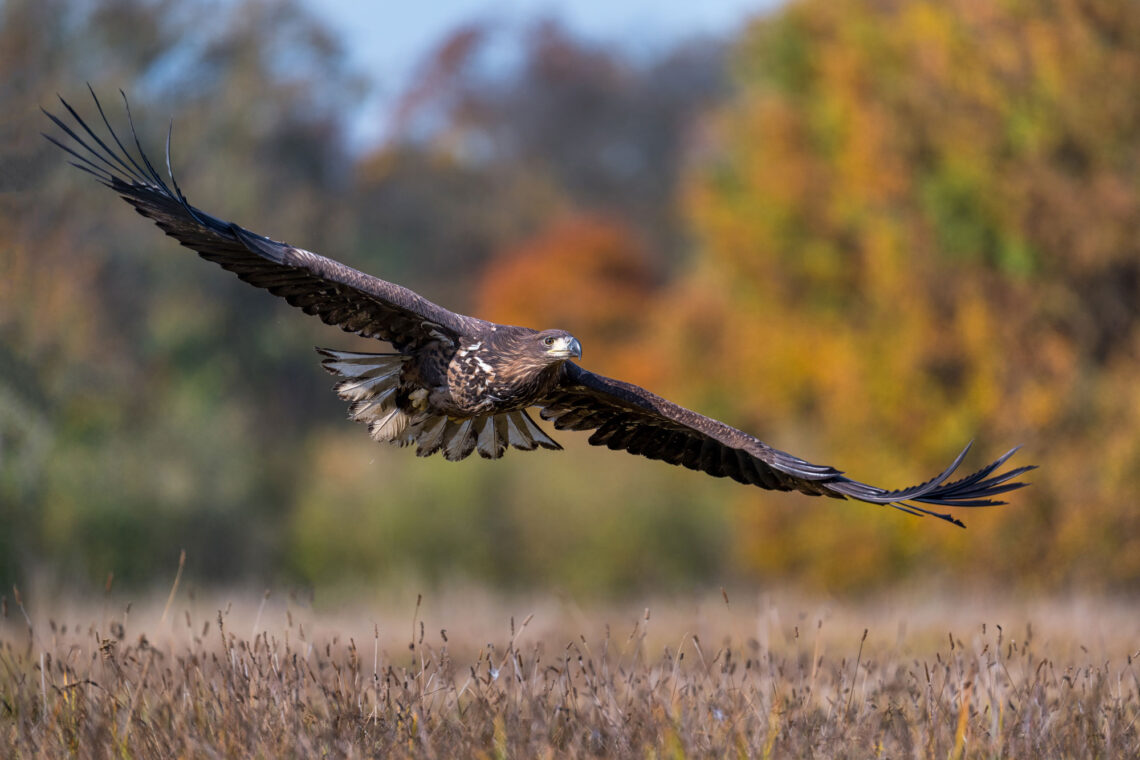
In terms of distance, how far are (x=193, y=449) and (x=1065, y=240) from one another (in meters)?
10.5

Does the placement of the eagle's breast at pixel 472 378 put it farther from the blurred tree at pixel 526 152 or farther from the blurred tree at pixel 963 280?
the blurred tree at pixel 526 152

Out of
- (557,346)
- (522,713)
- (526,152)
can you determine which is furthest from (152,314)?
(526,152)

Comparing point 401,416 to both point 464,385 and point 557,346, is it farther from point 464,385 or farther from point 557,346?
point 557,346

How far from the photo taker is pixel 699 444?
23.2 ft

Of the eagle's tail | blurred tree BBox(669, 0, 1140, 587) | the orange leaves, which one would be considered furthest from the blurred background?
the eagle's tail

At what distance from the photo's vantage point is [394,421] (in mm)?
6684

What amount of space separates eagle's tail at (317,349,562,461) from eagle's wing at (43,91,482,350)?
15cm

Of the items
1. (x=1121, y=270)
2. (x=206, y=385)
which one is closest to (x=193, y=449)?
(x=206, y=385)

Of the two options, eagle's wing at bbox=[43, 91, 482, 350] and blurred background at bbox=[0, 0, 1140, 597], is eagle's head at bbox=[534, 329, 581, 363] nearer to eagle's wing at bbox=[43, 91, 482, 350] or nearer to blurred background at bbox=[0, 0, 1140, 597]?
eagle's wing at bbox=[43, 91, 482, 350]

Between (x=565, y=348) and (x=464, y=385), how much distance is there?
1.62 ft

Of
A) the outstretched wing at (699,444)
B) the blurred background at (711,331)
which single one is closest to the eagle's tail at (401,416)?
the outstretched wing at (699,444)

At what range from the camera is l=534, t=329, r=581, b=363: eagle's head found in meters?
6.28

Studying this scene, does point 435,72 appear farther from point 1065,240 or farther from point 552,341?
point 552,341

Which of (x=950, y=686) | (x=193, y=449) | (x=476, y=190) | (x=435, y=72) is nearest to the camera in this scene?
(x=950, y=686)
